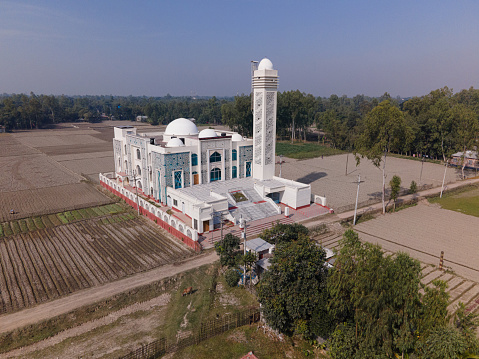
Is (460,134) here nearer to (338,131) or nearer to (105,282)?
(338,131)

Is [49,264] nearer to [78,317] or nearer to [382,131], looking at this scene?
[78,317]

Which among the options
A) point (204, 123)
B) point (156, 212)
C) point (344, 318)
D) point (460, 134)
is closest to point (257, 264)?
point (344, 318)

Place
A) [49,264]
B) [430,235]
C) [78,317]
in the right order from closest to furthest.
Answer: [78,317]
[49,264]
[430,235]

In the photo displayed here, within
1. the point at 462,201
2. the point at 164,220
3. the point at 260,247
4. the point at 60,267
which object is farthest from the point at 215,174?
the point at 462,201

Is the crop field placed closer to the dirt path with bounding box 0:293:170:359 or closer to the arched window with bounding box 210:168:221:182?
the arched window with bounding box 210:168:221:182

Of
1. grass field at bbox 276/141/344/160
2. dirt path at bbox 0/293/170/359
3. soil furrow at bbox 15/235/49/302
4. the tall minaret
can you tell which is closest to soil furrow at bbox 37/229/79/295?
soil furrow at bbox 15/235/49/302

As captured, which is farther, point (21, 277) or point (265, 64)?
point (265, 64)
